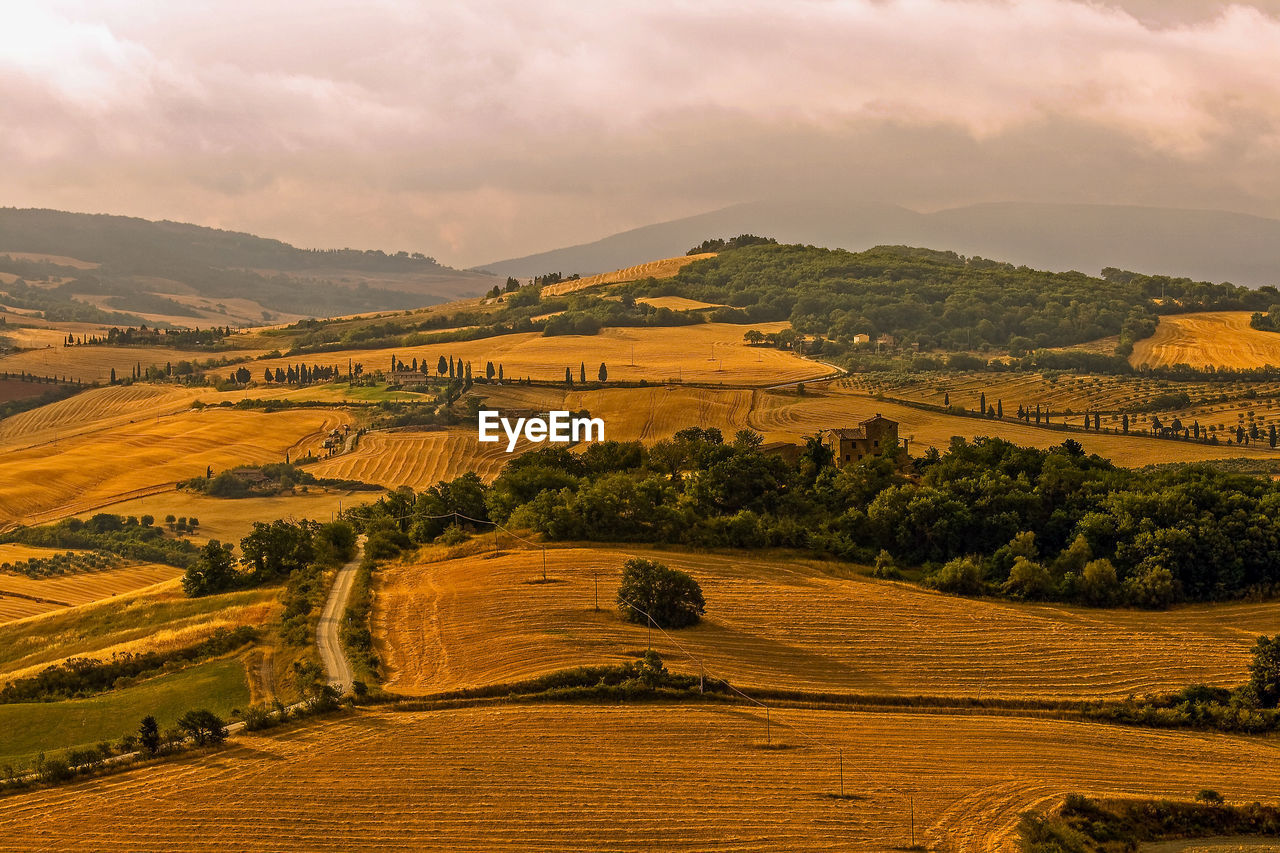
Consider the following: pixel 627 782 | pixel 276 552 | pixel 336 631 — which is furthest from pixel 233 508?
pixel 627 782

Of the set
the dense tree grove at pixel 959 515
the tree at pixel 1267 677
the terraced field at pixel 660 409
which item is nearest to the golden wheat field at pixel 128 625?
the dense tree grove at pixel 959 515

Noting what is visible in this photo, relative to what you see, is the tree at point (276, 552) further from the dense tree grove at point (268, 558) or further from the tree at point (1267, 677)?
the tree at point (1267, 677)

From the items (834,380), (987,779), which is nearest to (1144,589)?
(987,779)

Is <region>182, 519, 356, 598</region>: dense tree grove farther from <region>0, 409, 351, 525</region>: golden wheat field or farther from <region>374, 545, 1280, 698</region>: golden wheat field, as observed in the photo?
<region>0, 409, 351, 525</region>: golden wheat field

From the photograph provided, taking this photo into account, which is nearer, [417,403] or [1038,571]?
[1038,571]

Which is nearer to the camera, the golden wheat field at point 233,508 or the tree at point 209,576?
the tree at point 209,576

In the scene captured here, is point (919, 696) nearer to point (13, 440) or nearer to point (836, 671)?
point (836, 671)
